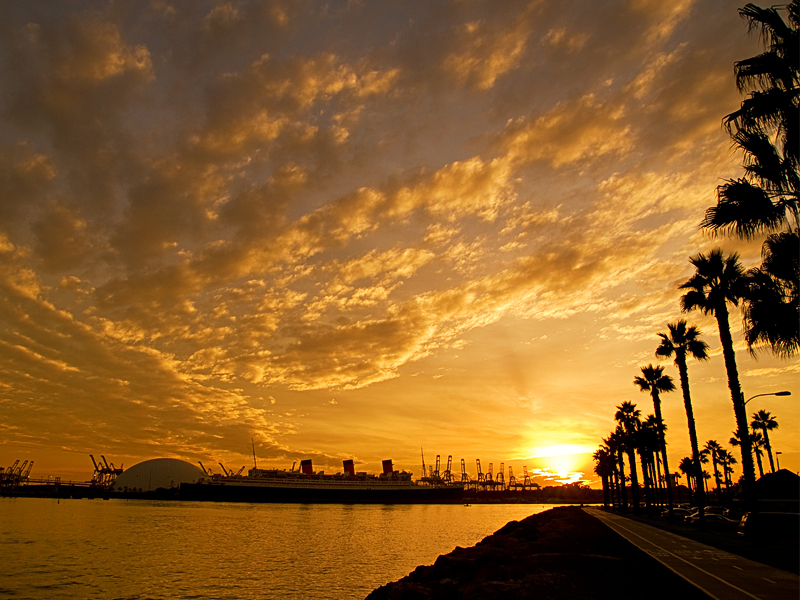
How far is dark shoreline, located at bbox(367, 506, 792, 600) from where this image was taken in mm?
14633

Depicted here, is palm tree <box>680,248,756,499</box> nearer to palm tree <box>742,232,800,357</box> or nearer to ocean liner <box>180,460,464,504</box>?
palm tree <box>742,232,800,357</box>

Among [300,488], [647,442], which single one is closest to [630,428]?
[647,442]

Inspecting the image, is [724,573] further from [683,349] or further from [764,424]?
[764,424]

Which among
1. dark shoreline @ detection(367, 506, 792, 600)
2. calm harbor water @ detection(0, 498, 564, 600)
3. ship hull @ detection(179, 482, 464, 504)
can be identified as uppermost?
dark shoreline @ detection(367, 506, 792, 600)

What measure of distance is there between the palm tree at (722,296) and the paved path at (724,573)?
8.45 meters

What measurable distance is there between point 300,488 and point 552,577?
540 feet

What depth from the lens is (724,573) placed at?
16.7 m

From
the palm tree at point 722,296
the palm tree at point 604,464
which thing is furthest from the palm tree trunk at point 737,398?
A: the palm tree at point 604,464

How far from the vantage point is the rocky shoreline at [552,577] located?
48.0ft

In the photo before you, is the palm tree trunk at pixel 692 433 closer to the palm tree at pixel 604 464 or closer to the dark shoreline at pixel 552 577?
the dark shoreline at pixel 552 577

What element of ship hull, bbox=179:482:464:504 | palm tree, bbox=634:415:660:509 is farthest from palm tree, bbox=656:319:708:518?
ship hull, bbox=179:482:464:504

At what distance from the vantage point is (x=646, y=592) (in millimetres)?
14000

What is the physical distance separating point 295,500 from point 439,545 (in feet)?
449

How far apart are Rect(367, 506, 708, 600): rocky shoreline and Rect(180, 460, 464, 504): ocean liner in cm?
15283
